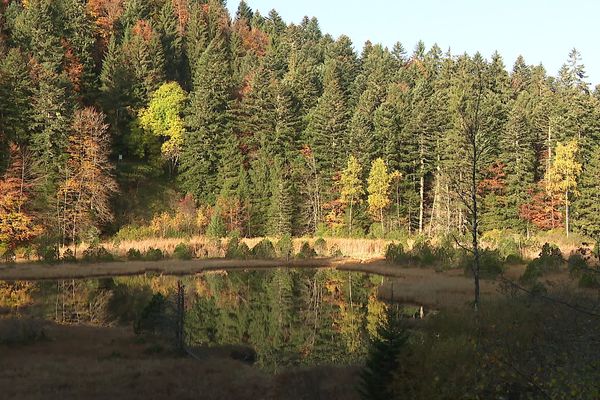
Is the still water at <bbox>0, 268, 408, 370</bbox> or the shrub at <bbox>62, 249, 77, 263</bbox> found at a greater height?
the shrub at <bbox>62, 249, 77, 263</bbox>

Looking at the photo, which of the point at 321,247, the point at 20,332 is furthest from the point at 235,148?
the point at 20,332

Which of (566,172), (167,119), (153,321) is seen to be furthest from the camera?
(167,119)

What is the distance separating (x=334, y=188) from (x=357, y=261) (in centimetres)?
2363

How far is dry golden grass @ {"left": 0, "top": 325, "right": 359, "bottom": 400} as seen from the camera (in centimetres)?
1416

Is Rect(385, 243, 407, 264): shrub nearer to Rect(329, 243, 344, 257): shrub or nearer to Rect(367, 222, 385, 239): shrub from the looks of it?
Rect(329, 243, 344, 257): shrub

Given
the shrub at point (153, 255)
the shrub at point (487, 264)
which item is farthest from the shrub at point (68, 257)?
the shrub at point (487, 264)

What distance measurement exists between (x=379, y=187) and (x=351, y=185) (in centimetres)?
357

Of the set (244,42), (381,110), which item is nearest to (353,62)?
(244,42)

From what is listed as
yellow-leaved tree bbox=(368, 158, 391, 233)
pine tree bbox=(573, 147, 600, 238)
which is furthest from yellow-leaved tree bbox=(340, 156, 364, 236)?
pine tree bbox=(573, 147, 600, 238)

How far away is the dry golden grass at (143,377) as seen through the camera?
14.2 metres

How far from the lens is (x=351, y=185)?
220 ft

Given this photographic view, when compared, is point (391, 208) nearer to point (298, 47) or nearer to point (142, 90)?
point (142, 90)

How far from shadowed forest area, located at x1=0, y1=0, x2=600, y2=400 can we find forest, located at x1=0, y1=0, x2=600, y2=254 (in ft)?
1.03

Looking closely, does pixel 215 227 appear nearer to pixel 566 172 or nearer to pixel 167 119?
pixel 167 119
